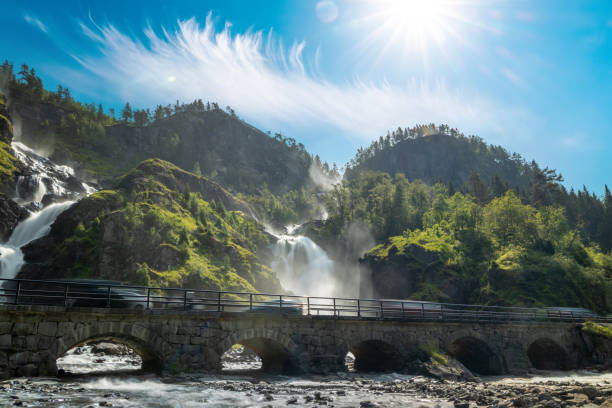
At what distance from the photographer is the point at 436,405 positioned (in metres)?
18.0

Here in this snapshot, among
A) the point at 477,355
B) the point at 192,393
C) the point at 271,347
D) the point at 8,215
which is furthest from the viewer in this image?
the point at 8,215

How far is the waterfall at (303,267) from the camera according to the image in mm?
76062

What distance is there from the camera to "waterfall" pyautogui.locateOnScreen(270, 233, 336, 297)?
76.1 metres

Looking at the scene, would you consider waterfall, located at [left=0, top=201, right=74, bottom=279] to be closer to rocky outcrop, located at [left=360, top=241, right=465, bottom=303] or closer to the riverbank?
the riverbank

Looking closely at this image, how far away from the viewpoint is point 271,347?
27828 millimetres

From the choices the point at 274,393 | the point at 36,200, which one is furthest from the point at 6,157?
the point at 274,393

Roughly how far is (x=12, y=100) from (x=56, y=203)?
316ft

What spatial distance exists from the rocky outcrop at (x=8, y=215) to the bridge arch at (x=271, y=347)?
48.6 metres

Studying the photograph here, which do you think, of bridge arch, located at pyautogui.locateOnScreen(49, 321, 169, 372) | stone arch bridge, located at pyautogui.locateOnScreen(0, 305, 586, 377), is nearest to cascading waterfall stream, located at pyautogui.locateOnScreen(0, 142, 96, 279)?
bridge arch, located at pyautogui.locateOnScreen(49, 321, 169, 372)

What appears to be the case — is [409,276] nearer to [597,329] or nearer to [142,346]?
[597,329]

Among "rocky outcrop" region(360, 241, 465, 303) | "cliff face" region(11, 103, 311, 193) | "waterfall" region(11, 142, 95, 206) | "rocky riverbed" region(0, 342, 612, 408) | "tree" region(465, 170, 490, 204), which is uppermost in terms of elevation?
"cliff face" region(11, 103, 311, 193)

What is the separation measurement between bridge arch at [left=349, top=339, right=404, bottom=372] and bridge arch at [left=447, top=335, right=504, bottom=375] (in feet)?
17.2

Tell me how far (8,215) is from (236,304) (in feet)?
138

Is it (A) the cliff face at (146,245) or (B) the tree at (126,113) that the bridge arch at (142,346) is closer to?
(A) the cliff face at (146,245)
